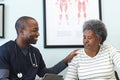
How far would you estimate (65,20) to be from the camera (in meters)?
2.29

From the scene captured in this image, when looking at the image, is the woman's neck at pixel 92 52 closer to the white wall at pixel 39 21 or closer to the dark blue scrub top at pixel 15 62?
the white wall at pixel 39 21

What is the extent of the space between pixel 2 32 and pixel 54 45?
1.68 ft

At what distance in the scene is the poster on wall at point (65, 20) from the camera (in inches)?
89.3

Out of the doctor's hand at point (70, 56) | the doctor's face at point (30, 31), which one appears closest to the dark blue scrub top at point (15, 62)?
the doctor's face at point (30, 31)

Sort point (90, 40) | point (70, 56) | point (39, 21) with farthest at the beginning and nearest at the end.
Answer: point (39, 21) → point (70, 56) → point (90, 40)

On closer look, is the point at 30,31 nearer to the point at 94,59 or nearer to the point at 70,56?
the point at 70,56

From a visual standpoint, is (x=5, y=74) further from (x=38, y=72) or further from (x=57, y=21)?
(x=57, y=21)

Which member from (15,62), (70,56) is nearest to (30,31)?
(15,62)

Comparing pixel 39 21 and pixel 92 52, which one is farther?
pixel 39 21

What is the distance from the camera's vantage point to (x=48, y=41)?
226cm

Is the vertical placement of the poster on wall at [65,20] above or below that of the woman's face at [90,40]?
above

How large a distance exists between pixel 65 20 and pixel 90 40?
1.47ft

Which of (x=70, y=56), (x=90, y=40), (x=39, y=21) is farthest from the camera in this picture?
(x=39, y=21)

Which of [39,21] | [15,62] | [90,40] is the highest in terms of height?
[39,21]
